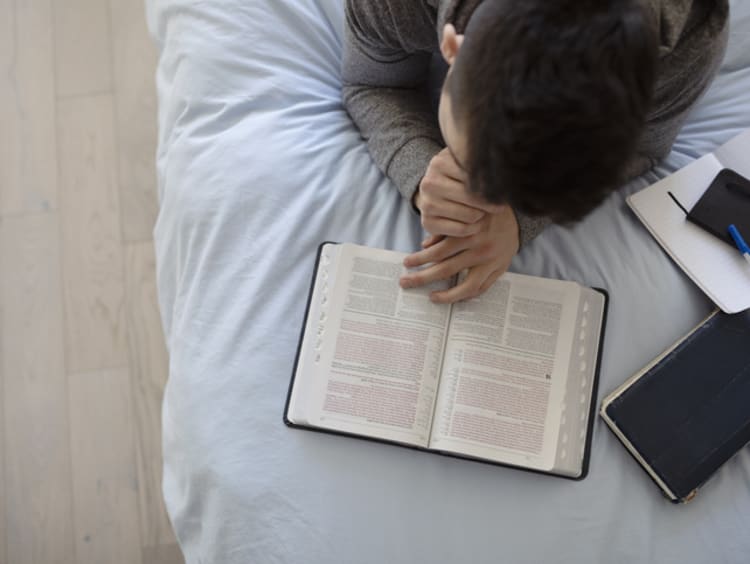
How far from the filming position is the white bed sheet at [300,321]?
69 centimetres

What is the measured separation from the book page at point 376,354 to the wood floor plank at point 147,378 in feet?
1.66

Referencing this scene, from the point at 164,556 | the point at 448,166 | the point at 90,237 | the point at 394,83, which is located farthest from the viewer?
the point at 90,237

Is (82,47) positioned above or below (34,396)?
above

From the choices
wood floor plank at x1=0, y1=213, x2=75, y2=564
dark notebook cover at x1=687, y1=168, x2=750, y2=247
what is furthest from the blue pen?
wood floor plank at x1=0, y1=213, x2=75, y2=564

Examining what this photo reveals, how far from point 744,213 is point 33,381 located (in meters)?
1.04

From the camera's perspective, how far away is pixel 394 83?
808 mm

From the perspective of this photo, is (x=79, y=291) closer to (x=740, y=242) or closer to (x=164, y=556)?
(x=164, y=556)


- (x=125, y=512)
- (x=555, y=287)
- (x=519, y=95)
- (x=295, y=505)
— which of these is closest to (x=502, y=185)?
(x=519, y=95)

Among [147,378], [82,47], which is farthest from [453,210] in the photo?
[82,47]

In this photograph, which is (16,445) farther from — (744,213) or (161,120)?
(744,213)

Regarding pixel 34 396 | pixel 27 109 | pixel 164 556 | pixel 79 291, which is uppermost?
pixel 27 109

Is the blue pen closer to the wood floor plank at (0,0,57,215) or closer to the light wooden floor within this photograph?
the light wooden floor

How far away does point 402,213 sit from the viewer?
778 mm

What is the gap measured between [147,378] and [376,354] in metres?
0.56
